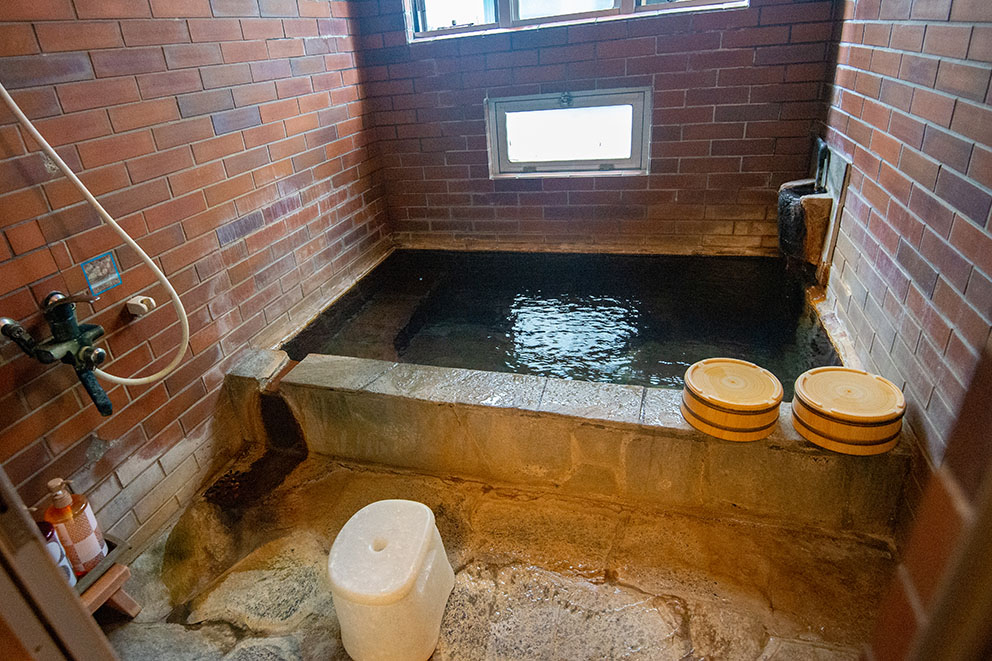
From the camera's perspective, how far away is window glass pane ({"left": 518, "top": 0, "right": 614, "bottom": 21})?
3486 millimetres

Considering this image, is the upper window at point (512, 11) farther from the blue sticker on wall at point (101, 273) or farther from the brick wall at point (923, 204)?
the blue sticker on wall at point (101, 273)

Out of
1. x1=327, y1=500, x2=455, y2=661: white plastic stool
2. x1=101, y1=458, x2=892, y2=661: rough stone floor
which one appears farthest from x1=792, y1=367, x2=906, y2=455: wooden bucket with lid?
x1=327, y1=500, x2=455, y2=661: white plastic stool

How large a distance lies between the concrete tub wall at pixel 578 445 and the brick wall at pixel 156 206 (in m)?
0.52

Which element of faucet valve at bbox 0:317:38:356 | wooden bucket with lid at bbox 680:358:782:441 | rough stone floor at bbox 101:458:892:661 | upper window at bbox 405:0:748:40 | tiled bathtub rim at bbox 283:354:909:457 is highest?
upper window at bbox 405:0:748:40

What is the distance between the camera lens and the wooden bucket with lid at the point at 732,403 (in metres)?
1.88

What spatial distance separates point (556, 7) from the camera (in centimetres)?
355

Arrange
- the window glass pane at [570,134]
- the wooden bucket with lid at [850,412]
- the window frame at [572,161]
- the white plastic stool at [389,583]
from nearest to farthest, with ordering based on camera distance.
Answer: the white plastic stool at [389,583] < the wooden bucket with lid at [850,412] < the window frame at [572,161] < the window glass pane at [570,134]

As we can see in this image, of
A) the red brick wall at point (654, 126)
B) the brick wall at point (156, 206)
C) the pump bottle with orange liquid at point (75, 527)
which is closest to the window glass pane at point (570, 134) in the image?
the red brick wall at point (654, 126)

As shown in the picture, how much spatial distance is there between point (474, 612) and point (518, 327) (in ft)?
5.56

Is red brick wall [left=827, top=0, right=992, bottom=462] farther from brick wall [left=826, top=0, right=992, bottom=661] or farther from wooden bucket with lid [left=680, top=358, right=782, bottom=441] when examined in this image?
wooden bucket with lid [left=680, top=358, right=782, bottom=441]

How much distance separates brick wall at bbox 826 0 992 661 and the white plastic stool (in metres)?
1.39

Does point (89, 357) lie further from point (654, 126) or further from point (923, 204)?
point (654, 126)

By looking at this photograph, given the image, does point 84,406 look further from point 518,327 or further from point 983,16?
point 983,16

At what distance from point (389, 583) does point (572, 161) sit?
3.23 metres
